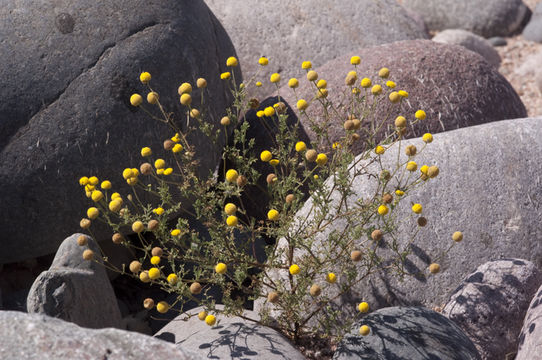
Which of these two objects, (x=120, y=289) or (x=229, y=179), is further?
(x=120, y=289)

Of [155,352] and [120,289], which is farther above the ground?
[155,352]

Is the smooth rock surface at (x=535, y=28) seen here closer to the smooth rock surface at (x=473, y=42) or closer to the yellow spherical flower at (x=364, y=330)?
the smooth rock surface at (x=473, y=42)

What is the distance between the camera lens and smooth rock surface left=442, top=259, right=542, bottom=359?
2816 millimetres

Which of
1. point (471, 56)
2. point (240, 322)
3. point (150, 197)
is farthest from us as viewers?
point (471, 56)

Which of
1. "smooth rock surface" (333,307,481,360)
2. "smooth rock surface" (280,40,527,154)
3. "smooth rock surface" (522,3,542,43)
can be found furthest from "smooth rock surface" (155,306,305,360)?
"smooth rock surface" (522,3,542,43)

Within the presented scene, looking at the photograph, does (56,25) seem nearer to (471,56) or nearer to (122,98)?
(122,98)

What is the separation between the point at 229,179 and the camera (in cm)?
228

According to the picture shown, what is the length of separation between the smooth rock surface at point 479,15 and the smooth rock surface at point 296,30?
93.1 inches

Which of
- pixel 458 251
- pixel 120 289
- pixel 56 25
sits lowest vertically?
pixel 120 289

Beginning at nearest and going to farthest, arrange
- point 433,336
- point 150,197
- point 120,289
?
point 433,336 < point 150,197 < point 120,289

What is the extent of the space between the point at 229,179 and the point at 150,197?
116 centimetres

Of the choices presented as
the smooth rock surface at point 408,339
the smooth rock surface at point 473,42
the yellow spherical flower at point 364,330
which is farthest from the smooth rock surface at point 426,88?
Answer: the smooth rock surface at point 473,42

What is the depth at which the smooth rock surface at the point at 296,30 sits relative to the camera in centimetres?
475

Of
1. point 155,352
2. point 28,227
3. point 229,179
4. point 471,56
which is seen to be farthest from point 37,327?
point 471,56
